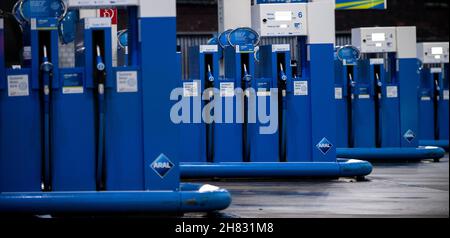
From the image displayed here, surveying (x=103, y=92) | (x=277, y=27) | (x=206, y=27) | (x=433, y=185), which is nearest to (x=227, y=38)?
(x=277, y=27)

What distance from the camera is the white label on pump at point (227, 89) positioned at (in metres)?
11.2

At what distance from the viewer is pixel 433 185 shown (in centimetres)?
1079

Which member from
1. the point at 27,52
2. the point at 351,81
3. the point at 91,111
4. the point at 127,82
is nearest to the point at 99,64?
the point at 127,82

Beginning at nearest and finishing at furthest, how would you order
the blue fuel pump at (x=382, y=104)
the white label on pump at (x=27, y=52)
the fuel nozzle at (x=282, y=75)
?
the white label on pump at (x=27, y=52) < the fuel nozzle at (x=282, y=75) < the blue fuel pump at (x=382, y=104)

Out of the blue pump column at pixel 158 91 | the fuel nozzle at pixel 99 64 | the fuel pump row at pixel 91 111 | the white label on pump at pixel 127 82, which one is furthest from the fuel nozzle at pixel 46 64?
the blue pump column at pixel 158 91

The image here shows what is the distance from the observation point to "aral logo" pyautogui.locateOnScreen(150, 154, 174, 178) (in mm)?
7593

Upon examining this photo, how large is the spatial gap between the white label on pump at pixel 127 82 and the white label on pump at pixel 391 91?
7.80 metres

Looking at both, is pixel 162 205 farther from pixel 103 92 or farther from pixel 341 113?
pixel 341 113

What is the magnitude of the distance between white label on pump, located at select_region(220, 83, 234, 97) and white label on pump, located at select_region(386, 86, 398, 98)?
430 centimetres

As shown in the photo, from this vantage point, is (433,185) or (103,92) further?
(433,185)

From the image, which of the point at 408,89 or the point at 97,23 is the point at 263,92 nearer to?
the point at 97,23

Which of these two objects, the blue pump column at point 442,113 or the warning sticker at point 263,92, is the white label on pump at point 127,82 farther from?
the blue pump column at point 442,113
